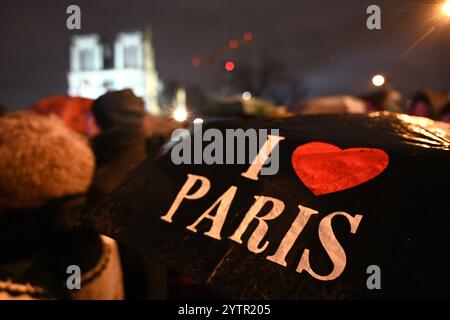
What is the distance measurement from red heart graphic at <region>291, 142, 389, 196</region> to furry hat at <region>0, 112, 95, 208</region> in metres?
1.02

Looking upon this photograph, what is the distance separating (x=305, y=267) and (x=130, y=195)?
0.76 metres

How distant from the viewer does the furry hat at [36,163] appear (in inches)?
62.5

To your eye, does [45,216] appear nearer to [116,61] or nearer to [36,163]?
[36,163]

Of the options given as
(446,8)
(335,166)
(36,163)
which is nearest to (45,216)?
(36,163)

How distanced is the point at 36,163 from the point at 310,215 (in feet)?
3.86

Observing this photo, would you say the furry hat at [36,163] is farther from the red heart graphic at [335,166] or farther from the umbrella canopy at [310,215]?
the red heart graphic at [335,166]

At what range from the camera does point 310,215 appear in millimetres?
1297

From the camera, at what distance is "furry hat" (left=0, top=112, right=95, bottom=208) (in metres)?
1.59

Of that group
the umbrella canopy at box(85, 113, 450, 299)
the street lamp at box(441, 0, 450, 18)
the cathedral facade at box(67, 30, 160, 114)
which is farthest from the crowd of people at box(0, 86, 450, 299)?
the cathedral facade at box(67, 30, 160, 114)

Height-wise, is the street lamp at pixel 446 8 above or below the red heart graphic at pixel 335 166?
above

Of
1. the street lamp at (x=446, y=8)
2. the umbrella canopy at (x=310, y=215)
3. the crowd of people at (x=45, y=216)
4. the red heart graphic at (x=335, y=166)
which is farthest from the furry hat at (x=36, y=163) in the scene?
the street lamp at (x=446, y=8)

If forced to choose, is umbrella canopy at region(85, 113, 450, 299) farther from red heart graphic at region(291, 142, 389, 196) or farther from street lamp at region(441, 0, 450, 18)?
street lamp at region(441, 0, 450, 18)
